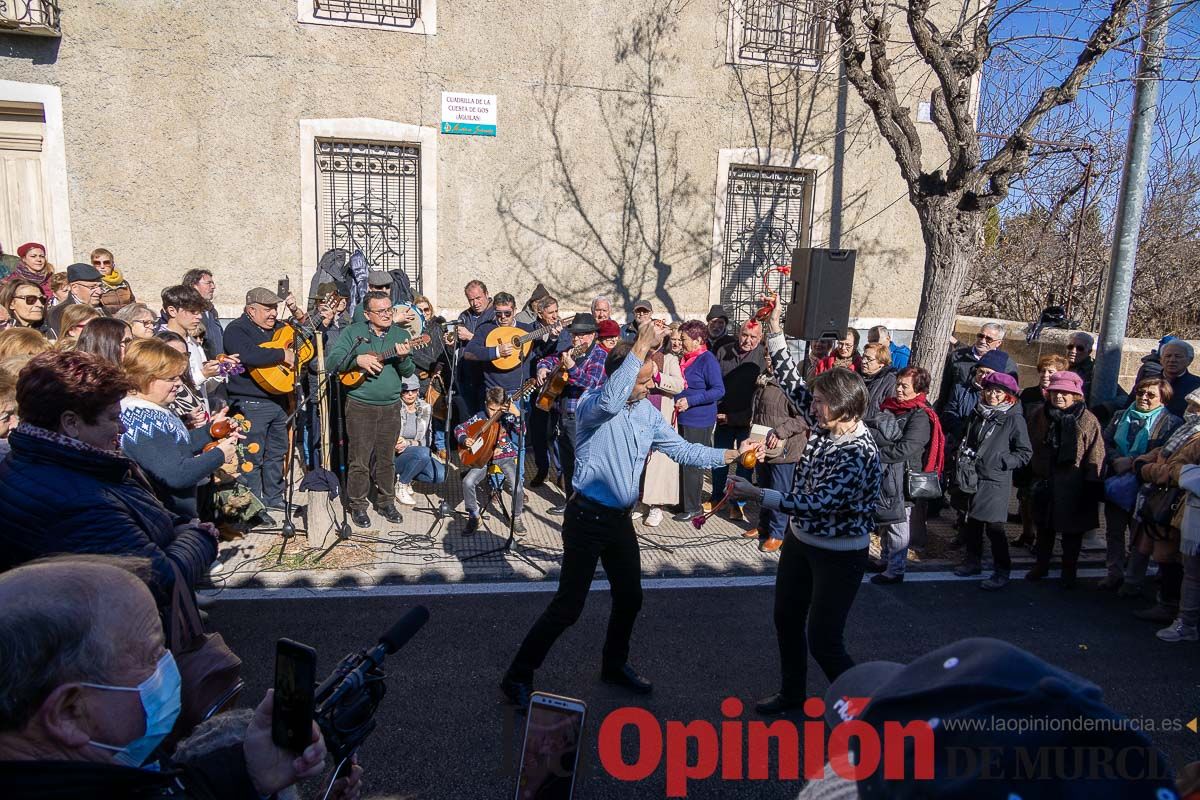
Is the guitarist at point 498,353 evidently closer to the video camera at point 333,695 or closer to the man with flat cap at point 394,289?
the man with flat cap at point 394,289

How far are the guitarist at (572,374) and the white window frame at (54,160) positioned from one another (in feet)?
20.4

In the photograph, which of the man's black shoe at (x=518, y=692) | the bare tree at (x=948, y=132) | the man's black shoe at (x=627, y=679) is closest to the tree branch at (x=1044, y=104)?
the bare tree at (x=948, y=132)

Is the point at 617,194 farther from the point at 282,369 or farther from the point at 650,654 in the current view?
the point at 650,654

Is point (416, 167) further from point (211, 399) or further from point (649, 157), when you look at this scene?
point (211, 399)

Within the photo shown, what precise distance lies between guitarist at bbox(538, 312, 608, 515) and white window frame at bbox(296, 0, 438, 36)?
474cm

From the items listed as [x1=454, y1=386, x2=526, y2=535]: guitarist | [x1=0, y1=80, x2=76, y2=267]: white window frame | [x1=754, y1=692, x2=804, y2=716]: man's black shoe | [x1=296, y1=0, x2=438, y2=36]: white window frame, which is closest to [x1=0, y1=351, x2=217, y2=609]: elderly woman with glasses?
[x1=754, y1=692, x2=804, y2=716]: man's black shoe

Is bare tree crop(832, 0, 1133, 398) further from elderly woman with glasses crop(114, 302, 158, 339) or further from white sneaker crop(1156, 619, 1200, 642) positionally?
elderly woman with glasses crop(114, 302, 158, 339)

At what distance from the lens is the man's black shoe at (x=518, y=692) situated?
4.00 m

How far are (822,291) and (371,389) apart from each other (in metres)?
3.83

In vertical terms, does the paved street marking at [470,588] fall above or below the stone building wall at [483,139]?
below

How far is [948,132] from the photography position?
729 cm

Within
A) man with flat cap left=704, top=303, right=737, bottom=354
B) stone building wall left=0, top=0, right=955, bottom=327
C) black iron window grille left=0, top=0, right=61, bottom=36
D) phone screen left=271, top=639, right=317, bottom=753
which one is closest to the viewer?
phone screen left=271, top=639, right=317, bottom=753

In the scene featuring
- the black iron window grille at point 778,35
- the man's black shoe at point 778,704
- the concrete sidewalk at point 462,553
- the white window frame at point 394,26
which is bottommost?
the concrete sidewalk at point 462,553

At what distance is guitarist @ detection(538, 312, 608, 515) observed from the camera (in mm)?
6730
